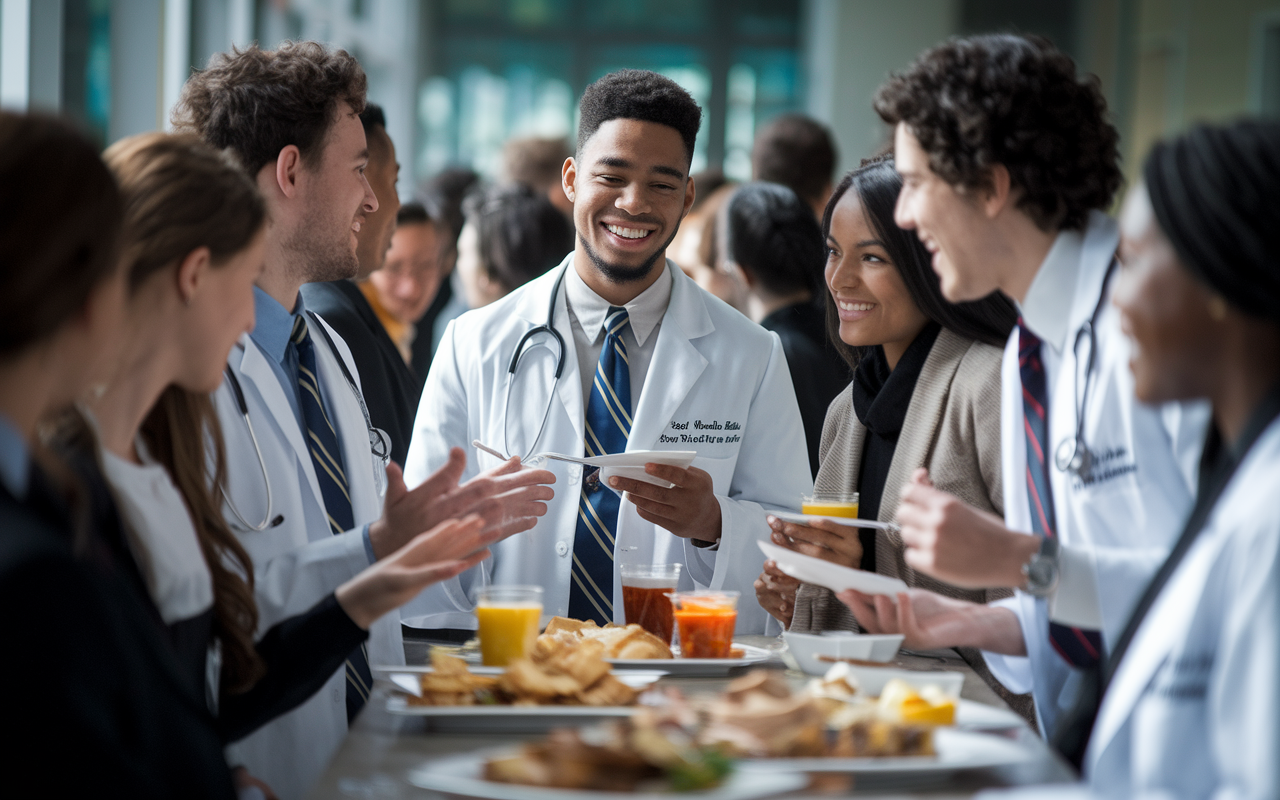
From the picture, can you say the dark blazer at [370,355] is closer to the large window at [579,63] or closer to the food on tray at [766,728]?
the food on tray at [766,728]

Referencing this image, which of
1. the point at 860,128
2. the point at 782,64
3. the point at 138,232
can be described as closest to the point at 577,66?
the point at 782,64

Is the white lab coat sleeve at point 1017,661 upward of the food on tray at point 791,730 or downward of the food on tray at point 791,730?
downward

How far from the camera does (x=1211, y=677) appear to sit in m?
1.24

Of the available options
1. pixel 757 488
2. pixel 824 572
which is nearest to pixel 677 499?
pixel 757 488

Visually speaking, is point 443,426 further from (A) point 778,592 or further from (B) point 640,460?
(A) point 778,592

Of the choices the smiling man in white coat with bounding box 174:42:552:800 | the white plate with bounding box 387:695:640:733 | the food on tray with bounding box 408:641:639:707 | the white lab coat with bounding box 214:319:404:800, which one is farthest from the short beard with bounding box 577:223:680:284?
the white plate with bounding box 387:695:640:733

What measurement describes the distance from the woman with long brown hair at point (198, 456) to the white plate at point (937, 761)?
57 centimetres

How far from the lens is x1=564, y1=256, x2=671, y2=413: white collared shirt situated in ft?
8.94

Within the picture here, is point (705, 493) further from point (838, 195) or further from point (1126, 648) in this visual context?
point (1126, 648)

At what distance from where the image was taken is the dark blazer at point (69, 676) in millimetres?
1085

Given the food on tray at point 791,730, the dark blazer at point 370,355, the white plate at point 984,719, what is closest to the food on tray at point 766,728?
the food on tray at point 791,730

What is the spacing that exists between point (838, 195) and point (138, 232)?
5.11 feet

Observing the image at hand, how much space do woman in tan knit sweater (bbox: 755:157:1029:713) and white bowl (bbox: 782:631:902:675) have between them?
0.42 m

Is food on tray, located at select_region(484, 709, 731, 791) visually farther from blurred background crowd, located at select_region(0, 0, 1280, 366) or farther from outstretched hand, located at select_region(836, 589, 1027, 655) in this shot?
blurred background crowd, located at select_region(0, 0, 1280, 366)
